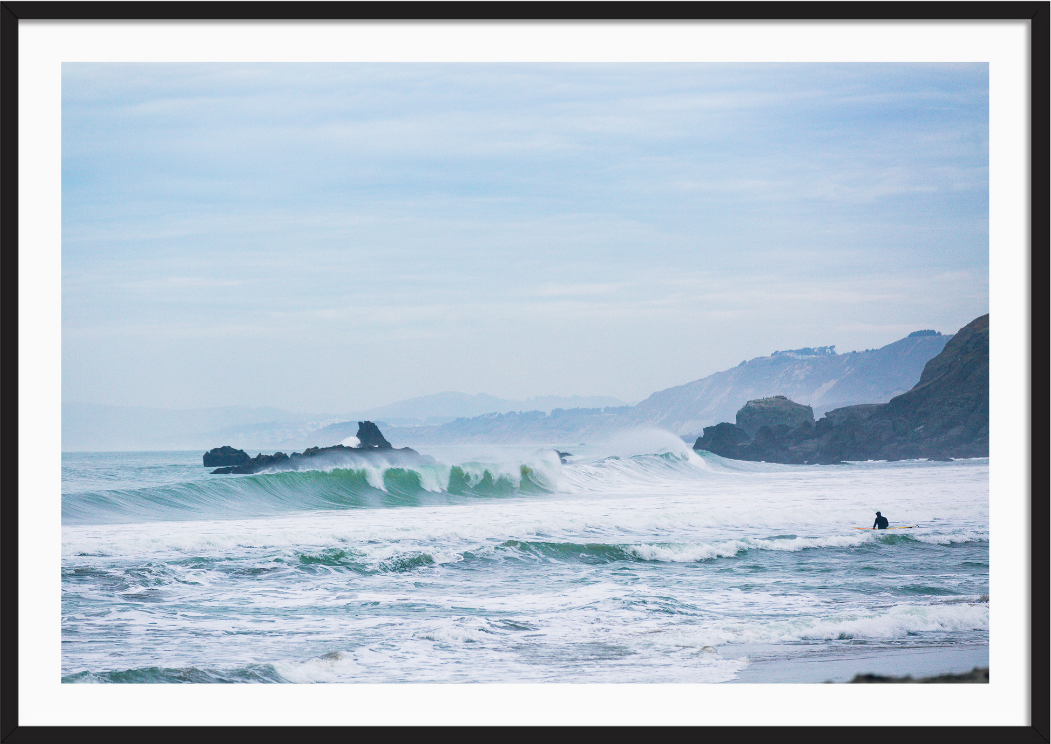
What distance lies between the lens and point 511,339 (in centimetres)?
467

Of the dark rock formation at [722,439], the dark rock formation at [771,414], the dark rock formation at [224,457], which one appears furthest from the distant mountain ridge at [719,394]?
the dark rock formation at [224,457]

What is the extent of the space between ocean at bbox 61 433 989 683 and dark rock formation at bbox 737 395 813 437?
70 cm

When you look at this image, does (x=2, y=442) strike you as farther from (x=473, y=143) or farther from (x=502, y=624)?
(x=473, y=143)

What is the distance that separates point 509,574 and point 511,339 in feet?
4.44

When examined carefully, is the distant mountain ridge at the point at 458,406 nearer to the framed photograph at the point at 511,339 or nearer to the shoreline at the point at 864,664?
the framed photograph at the point at 511,339

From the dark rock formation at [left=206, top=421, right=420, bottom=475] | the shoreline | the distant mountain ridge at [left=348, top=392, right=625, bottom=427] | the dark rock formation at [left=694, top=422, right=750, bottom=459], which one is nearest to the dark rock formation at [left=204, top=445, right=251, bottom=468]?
the dark rock formation at [left=206, top=421, right=420, bottom=475]

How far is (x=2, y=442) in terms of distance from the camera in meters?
2.59

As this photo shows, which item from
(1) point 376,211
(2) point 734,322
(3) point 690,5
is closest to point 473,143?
(1) point 376,211

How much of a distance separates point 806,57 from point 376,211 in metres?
2.27

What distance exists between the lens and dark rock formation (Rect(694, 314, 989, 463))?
3.38 metres

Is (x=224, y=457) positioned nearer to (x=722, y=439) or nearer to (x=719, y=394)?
(x=719, y=394)

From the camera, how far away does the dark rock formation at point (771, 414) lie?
6.84 m

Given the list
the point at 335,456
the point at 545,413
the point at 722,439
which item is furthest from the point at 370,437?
the point at 722,439

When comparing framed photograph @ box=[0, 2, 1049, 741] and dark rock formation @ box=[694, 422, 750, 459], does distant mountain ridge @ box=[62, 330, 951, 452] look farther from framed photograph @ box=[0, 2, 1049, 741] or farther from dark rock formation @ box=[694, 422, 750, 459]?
dark rock formation @ box=[694, 422, 750, 459]
